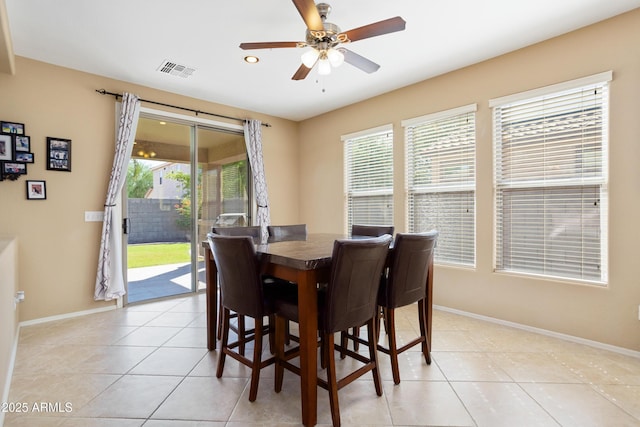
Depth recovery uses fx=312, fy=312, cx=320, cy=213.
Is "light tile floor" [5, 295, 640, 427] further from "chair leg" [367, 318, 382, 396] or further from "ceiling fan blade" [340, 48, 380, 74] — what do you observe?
"ceiling fan blade" [340, 48, 380, 74]

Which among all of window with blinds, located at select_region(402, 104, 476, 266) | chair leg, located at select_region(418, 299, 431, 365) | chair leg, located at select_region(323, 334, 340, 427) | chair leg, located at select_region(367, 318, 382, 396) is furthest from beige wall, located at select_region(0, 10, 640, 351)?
chair leg, located at select_region(323, 334, 340, 427)

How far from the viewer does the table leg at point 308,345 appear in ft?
5.44

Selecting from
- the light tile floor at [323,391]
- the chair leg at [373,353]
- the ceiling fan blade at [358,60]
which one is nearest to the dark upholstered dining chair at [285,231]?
the light tile floor at [323,391]

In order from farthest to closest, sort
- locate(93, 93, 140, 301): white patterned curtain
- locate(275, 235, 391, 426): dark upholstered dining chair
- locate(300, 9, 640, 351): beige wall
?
locate(93, 93, 140, 301): white patterned curtain < locate(300, 9, 640, 351): beige wall < locate(275, 235, 391, 426): dark upholstered dining chair

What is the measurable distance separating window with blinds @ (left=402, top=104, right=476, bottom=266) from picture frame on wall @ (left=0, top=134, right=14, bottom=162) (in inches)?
166

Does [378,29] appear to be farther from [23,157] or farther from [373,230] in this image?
[23,157]

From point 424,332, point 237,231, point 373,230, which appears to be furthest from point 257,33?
point 424,332

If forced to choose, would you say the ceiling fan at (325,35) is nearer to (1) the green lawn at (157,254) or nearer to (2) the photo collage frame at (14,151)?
(2) the photo collage frame at (14,151)

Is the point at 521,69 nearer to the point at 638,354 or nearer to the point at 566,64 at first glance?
the point at 566,64

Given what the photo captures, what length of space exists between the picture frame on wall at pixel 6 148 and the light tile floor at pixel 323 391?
1.73m

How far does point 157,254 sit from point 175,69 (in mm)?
2329

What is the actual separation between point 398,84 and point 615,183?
2390mm

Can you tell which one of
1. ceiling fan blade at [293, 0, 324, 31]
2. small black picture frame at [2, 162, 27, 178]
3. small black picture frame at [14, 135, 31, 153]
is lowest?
small black picture frame at [2, 162, 27, 178]

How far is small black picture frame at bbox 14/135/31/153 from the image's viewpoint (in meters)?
3.10
